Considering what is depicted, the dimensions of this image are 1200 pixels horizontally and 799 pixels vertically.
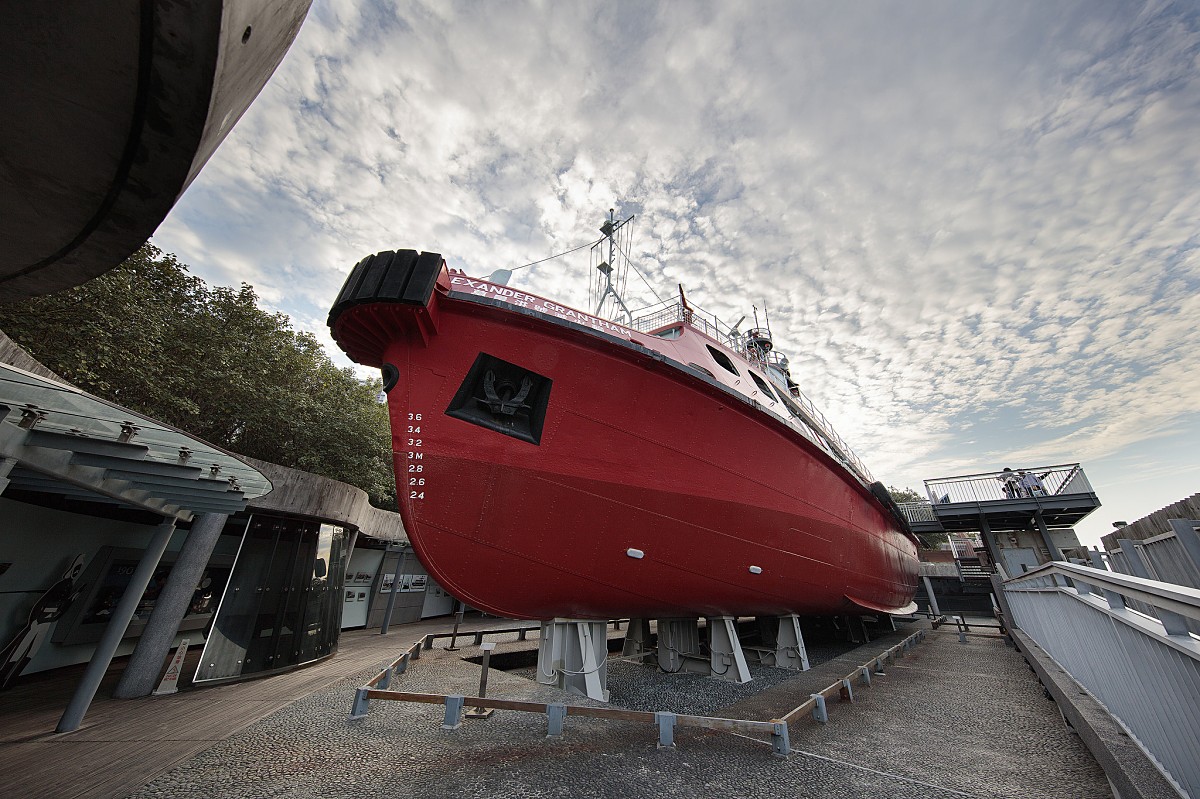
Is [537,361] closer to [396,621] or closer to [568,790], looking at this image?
[568,790]

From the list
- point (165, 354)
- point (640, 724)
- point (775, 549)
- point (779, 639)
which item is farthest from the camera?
point (165, 354)

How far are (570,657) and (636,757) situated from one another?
77.2 inches

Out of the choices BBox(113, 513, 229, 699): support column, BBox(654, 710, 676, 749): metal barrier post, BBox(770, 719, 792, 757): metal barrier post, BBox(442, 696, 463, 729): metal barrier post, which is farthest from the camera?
BBox(113, 513, 229, 699): support column

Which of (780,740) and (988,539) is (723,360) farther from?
(988,539)

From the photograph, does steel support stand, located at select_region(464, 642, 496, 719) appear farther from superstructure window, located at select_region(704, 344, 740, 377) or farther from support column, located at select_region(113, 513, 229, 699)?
superstructure window, located at select_region(704, 344, 740, 377)

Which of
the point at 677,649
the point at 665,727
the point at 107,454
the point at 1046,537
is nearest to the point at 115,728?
the point at 107,454

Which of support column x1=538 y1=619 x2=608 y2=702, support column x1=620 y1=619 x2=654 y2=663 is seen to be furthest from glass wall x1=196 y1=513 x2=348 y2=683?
support column x1=620 y1=619 x2=654 y2=663

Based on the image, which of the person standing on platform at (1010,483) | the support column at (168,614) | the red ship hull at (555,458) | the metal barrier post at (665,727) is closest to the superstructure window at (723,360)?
the red ship hull at (555,458)

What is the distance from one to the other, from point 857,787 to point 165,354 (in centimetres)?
1645

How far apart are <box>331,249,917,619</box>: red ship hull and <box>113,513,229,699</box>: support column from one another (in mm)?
4227

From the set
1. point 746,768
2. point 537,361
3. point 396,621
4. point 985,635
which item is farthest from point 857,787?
point 396,621

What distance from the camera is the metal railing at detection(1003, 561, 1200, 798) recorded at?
1.86m

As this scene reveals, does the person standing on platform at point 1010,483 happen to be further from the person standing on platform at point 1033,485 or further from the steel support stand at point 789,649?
the steel support stand at point 789,649

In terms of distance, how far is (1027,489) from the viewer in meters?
16.3
